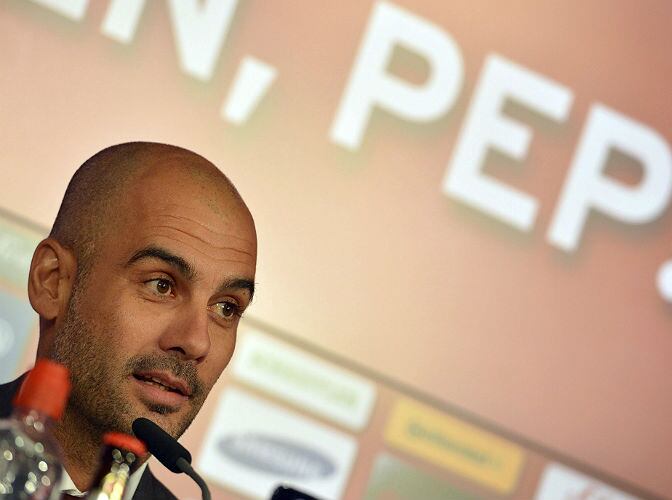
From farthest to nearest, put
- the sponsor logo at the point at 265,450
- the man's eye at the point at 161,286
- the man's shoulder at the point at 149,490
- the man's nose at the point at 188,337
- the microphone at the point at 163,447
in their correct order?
the sponsor logo at the point at 265,450 → the man's shoulder at the point at 149,490 → the man's eye at the point at 161,286 → the man's nose at the point at 188,337 → the microphone at the point at 163,447

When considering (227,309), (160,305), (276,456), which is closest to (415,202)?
(276,456)

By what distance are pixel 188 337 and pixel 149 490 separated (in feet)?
1.40

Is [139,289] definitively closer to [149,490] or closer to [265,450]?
[149,490]

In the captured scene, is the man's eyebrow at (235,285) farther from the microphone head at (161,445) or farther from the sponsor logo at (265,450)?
the sponsor logo at (265,450)

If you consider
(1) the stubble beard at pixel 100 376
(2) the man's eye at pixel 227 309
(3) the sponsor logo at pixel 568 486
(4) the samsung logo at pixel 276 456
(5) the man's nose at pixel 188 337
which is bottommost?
(4) the samsung logo at pixel 276 456

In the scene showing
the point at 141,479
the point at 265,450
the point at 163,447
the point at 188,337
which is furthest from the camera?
the point at 265,450

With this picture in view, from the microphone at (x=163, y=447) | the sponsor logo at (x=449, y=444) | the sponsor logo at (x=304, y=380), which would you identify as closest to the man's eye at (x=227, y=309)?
the microphone at (x=163, y=447)

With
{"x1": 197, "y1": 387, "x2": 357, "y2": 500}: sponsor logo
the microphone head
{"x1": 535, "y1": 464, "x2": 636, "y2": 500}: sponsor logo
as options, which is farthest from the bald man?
{"x1": 535, "y1": 464, "x2": 636, "y2": 500}: sponsor logo

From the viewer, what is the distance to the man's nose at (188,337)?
1.78 m

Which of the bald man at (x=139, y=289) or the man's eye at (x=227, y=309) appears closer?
the bald man at (x=139, y=289)

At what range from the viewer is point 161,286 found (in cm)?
189

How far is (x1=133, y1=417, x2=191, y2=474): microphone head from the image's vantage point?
52.2 inches

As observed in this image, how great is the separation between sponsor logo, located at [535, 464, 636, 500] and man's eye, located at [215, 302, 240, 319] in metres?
1.56

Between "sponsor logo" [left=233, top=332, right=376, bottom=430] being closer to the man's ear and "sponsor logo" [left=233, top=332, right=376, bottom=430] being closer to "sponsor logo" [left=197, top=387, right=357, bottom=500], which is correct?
"sponsor logo" [left=197, top=387, right=357, bottom=500]
